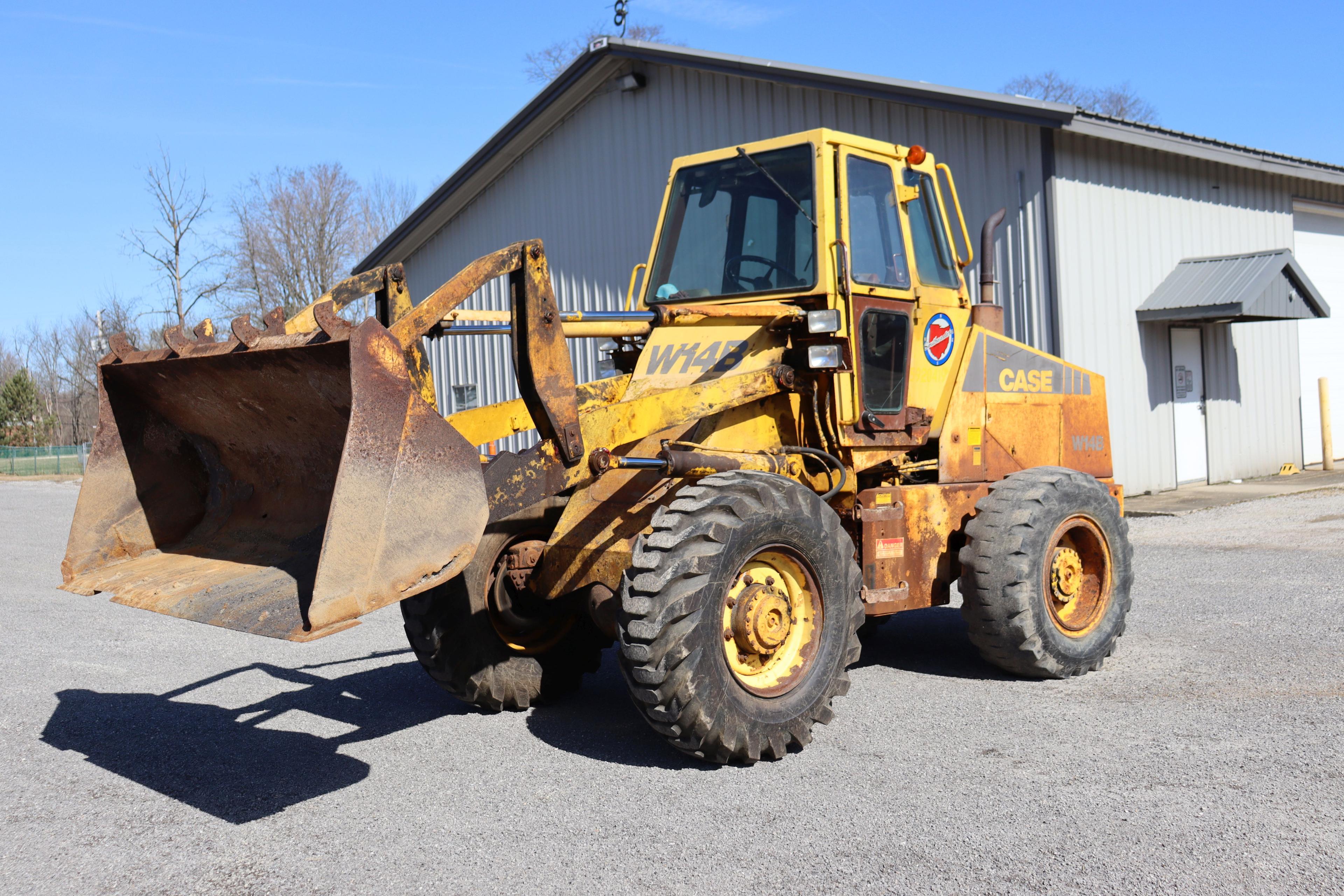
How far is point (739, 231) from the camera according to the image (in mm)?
6621

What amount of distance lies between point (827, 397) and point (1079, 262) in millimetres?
9319

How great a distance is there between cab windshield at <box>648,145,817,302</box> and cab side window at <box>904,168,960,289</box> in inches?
31.5

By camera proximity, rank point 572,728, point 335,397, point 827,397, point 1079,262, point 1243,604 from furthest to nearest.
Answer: point 1079,262 → point 1243,604 → point 827,397 → point 572,728 → point 335,397

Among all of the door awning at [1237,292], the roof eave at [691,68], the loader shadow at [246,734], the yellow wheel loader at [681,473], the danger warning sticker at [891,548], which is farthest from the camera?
the door awning at [1237,292]

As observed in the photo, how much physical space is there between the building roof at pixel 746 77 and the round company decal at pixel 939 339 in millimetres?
7218

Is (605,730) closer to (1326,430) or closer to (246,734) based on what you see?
(246,734)

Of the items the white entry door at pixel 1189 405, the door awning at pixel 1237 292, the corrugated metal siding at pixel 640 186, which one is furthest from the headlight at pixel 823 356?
the white entry door at pixel 1189 405

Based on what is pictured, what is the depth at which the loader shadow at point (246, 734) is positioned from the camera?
4879 mm

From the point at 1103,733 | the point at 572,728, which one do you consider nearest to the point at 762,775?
the point at 572,728

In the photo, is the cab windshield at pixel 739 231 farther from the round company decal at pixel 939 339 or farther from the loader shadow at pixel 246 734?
the loader shadow at pixel 246 734

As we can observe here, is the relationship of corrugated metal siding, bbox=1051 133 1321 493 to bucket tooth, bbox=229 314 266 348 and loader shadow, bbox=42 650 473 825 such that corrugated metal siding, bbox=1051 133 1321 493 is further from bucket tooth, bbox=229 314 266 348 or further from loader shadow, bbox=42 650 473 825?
bucket tooth, bbox=229 314 266 348

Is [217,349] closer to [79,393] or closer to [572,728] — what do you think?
[572,728]

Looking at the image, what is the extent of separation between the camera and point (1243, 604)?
27.4ft

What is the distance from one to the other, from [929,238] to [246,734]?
4.76 metres
